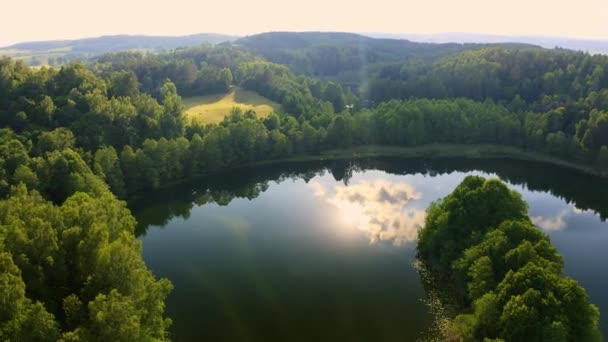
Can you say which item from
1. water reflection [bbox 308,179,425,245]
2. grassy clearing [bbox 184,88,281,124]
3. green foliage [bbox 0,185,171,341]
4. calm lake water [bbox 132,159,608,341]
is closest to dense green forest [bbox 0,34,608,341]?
green foliage [bbox 0,185,171,341]

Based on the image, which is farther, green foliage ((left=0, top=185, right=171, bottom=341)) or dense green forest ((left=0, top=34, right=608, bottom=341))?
dense green forest ((left=0, top=34, right=608, bottom=341))

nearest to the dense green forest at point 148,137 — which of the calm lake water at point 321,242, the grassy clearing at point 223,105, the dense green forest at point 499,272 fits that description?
the dense green forest at point 499,272

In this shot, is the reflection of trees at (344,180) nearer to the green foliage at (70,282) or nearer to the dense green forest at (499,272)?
the green foliage at (70,282)

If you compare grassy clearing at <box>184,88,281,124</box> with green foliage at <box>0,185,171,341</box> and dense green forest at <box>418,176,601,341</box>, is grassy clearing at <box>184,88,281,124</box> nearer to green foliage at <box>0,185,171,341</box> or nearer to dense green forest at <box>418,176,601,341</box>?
green foliage at <box>0,185,171,341</box>

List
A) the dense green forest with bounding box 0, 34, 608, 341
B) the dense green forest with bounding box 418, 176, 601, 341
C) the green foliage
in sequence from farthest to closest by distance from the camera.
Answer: the dense green forest with bounding box 0, 34, 608, 341 < the dense green forest with bounding box 418, 176, 601, 341 < the green foliage

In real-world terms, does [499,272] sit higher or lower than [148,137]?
higher

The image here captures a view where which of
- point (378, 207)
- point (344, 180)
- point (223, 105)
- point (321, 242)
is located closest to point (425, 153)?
point (344, 180)

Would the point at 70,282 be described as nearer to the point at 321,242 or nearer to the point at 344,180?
the point at 321,242
